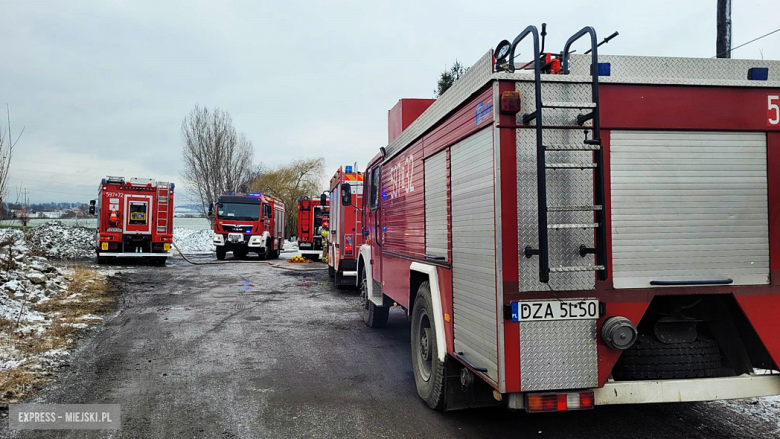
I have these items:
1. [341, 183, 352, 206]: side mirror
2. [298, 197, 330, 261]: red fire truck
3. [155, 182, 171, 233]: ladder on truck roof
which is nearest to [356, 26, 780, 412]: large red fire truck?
[341, 183, 352, 206]: side mirror

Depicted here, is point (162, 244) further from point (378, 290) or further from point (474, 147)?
point (474, 147)

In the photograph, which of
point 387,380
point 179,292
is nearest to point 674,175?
point 387,380

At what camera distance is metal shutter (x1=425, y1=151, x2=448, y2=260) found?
4508 millimetres

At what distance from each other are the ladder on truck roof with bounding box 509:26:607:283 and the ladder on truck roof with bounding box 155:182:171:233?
812 inches

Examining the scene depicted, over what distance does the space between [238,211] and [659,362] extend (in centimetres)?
2269

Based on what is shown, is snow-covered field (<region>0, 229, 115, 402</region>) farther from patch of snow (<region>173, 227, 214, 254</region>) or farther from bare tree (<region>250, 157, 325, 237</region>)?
bare tree (<region>250, 157, 325, 237</region>)

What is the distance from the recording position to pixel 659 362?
369 centimetres

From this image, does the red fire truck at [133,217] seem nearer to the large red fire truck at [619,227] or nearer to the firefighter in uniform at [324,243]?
the firefighter in uniform at [324,243]

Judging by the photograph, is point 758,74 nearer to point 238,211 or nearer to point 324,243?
point 324,243

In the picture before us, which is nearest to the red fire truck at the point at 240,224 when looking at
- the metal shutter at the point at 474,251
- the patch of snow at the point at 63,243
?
the patch of snow at the point at 63,243

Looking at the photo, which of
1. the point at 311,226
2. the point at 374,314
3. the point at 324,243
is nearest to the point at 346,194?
the point at 374,314

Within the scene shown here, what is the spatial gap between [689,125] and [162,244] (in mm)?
21220

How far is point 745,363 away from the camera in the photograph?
12.4 ft

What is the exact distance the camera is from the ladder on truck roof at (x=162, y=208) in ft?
70.3
